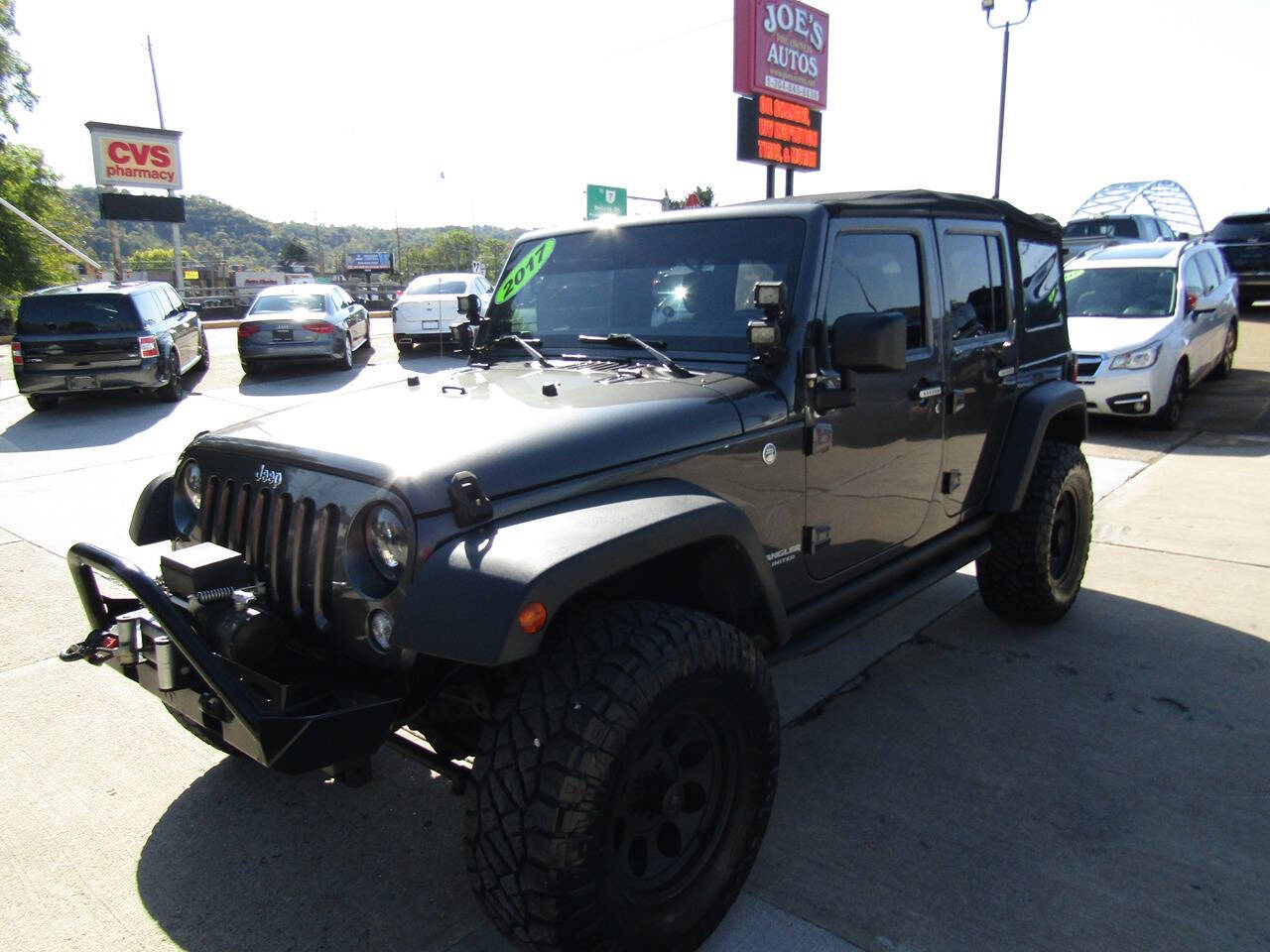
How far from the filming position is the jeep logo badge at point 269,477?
2.54 m

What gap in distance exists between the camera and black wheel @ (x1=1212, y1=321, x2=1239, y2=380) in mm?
12055

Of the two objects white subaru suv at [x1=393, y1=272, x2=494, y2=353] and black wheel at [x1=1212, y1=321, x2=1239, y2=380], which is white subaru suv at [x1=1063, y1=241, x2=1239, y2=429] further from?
white subaru suv at [x1=393, y1=272, x2=494, y2=353]

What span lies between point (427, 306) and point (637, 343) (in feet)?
44.2

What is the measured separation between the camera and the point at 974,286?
3.97 meters

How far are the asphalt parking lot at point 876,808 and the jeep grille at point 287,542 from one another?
0.37m

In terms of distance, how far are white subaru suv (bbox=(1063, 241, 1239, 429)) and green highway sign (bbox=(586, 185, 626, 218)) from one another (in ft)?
80.4

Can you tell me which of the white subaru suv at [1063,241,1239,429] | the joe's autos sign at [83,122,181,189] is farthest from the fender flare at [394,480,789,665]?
the joe's autos sign at [83,122,181,189]

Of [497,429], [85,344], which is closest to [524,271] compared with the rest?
[497,429]

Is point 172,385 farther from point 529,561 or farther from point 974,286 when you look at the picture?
point 529,561

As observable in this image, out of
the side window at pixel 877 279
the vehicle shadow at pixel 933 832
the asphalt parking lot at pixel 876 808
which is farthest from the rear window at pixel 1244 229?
the side window at pixel 877 279

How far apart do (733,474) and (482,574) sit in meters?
1.01

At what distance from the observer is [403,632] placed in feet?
6.61

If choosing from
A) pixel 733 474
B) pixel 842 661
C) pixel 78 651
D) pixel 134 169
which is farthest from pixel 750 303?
pixel 134 169

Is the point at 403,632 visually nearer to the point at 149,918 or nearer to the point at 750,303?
the point at 149,918
